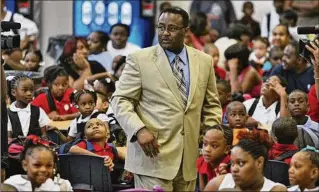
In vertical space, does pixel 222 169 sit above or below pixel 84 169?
above

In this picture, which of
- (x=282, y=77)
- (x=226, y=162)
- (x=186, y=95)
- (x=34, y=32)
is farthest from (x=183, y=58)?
(x=34, y=32)

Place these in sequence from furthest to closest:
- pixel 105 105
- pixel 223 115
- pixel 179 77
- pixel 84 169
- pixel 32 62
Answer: pixel 32 62, pixel 105 105, pixel 223 115, pixel 84 169, pixel 179 77

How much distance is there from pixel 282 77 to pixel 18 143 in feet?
10.6

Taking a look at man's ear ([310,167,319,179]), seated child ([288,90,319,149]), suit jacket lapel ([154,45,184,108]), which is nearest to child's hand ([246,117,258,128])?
seated child ([288,90,319,149])

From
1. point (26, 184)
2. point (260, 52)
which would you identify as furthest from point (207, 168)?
point (260, 52)

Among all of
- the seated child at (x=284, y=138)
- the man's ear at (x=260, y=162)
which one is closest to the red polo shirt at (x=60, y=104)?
the seated child at (x=284, y=138)

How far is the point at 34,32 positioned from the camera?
56.3 feet

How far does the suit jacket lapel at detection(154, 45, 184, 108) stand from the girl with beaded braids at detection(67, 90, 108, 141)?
242 cm

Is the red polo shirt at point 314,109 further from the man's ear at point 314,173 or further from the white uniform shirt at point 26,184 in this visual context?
the white uniform shirt at point 26,184

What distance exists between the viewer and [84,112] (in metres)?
11.0

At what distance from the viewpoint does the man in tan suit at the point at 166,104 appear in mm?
8289

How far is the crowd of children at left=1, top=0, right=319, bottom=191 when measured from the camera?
309 inches

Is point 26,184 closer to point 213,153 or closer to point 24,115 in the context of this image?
point 213,153

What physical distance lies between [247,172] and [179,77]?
112 cm
